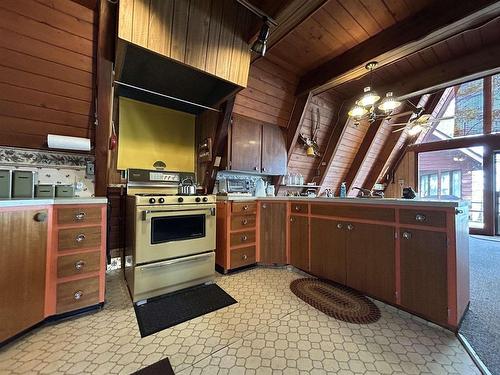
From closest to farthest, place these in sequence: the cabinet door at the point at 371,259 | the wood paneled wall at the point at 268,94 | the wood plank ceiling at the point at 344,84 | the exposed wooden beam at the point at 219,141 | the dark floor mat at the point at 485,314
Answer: the dark floor mat at the point at 485,314 → the cabinet door at the point at 371,259 → the wood plank ceiling at the point at 344,84 → the exposed wooden beam at the point at 219,141 → the wood paneled wall at the point at 268,94

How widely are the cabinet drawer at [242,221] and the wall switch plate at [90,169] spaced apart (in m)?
1.69

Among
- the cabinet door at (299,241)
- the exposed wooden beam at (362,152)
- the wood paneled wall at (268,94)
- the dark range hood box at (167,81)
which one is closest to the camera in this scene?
the dark range hood box at (167,81)

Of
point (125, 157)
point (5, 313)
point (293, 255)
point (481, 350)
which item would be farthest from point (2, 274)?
point (481, 350)

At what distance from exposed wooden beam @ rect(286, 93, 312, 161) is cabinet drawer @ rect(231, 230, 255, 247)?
1.64m

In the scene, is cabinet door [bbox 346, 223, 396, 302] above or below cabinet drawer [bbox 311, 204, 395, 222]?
below

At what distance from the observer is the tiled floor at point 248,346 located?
1284 mm

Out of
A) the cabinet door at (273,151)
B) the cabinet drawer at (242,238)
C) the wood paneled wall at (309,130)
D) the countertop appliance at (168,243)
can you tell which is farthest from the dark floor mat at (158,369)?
the wood paneled wall at (309,130)

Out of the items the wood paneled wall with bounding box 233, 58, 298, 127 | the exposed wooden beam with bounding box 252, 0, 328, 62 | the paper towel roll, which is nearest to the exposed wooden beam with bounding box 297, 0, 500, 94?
the wood paneled wall with bounding box 233, 58, 298, 127

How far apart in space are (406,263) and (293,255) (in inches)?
50.1

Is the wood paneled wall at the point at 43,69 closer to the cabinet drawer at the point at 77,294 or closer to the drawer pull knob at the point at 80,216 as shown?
the drawer pull knob at the point at 80,216

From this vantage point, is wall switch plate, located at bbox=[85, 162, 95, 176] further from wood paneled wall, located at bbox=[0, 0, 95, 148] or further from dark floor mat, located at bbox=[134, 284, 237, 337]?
dark floor mat, located at bbox=[134, 284, 237, 337]

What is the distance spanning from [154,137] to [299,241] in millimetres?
2317

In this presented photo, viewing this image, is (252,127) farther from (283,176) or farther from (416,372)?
(416,372)

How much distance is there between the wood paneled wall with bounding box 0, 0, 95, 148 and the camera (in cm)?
168
